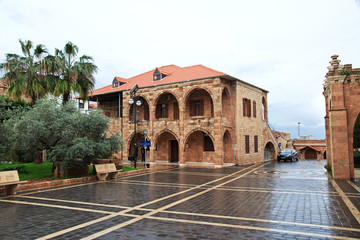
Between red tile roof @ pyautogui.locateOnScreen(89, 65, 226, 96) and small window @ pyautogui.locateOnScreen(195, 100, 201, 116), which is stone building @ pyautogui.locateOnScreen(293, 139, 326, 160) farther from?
red tile roof @ pyautogui.locateOnScreen(89, 65, 226, 96)

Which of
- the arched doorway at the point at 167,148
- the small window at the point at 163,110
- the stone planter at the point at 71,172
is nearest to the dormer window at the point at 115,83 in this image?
the small window at the point at 163,110

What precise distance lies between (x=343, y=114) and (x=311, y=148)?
35299 mm

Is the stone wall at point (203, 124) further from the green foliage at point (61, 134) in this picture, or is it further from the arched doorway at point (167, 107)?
the green foliage at point (61, 134)

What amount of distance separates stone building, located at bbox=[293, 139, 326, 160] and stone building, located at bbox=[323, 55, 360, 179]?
→ 113 ft

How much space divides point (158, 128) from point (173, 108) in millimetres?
2962

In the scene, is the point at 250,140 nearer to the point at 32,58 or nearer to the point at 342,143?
the point at 342,143

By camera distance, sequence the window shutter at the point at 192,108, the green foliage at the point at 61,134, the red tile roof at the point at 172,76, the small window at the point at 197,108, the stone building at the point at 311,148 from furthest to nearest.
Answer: the stone building at the point at 311,148 < the window shutter at the point at 192,108 < the small window at the point at 197,108 < the red tile roof at the point at 172,76 < the green foliage at the point at 61,134

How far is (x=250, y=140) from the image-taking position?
90.2 ft

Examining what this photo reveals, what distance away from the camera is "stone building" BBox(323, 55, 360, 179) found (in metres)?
14.3

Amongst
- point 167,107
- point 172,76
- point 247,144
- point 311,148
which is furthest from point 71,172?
point 311,148

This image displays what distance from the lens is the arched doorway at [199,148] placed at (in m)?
26.1

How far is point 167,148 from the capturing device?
94.3ft

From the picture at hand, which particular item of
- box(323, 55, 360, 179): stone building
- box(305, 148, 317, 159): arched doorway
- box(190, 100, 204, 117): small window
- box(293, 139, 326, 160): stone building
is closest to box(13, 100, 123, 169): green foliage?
box(323, 55, 360, 179): stone building

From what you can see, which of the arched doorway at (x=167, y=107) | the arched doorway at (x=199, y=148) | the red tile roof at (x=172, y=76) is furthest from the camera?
the arched doorway at (x=167, y=107)
